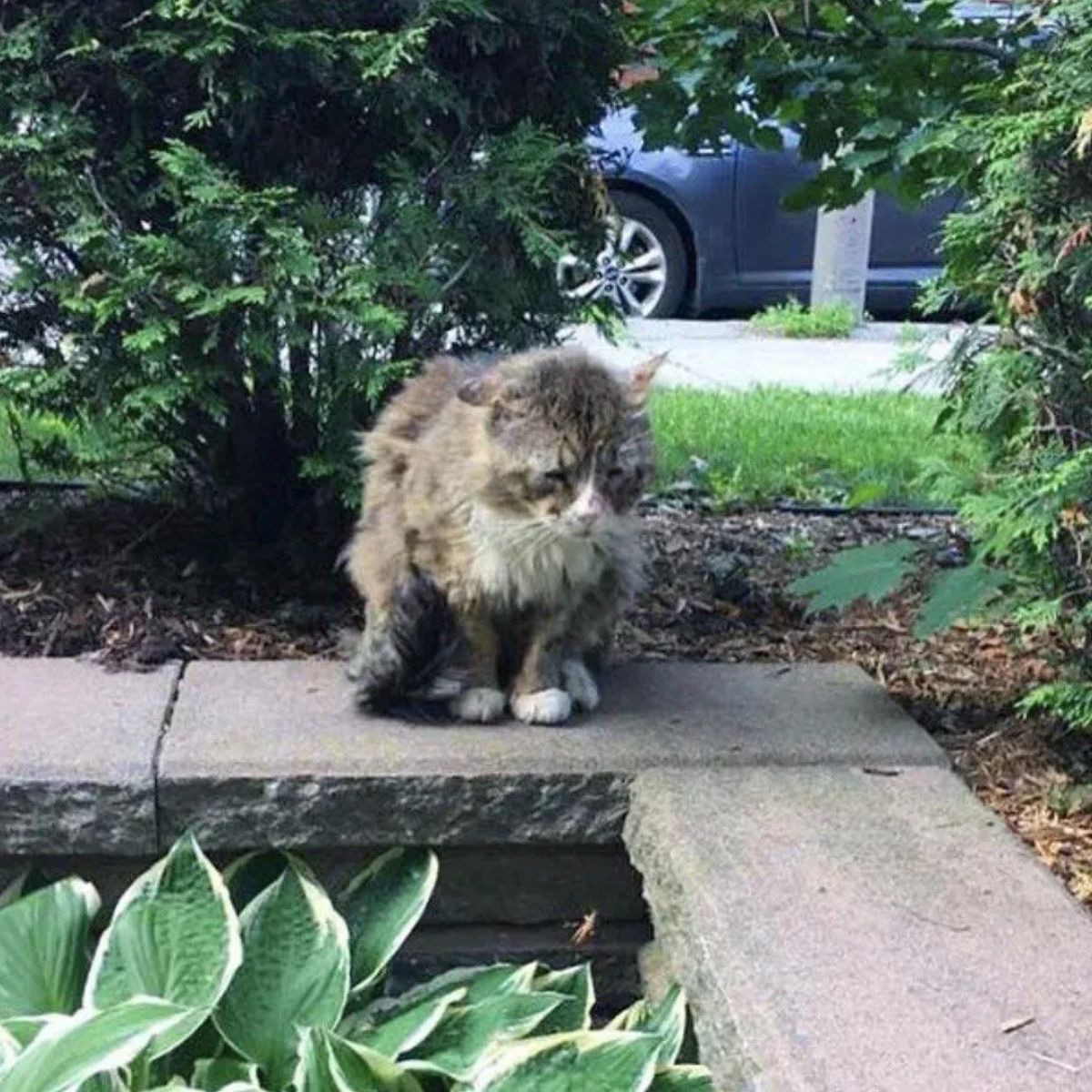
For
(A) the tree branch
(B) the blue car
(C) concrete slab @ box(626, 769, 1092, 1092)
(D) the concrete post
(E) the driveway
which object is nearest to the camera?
(C) concrete slab @ box(626, 769, 1092, 1092)

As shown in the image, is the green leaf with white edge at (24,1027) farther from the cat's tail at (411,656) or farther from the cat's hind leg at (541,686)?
the cat's hind leg at (541,686)

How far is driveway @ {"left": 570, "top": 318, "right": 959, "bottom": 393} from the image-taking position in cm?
820

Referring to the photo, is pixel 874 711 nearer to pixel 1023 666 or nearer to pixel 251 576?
pixel 1023 666

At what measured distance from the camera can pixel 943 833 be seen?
8.95 ft

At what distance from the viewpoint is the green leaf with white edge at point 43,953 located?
8.49 feet

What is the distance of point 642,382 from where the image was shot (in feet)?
10.2

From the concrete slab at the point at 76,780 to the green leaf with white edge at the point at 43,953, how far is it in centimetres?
15

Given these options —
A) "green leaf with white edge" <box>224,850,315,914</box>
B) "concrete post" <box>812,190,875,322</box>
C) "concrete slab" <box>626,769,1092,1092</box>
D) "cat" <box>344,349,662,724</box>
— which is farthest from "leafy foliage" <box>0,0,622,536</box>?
"concrete post" <box>812,190,875,322</box>

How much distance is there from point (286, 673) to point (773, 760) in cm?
103

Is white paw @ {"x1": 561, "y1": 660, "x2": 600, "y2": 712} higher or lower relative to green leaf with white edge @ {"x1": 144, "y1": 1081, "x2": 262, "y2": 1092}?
higher

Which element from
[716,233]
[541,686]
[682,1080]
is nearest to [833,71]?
[541,686]

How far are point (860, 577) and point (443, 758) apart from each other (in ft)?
3.15

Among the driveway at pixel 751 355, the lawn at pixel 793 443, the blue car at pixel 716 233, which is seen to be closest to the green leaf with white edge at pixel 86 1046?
the lawn at pixel 793 443

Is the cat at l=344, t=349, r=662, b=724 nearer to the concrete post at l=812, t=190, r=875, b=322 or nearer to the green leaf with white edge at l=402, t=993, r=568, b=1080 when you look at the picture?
the green leaf with white edge at l=402, t=993, r=568, b=1080
